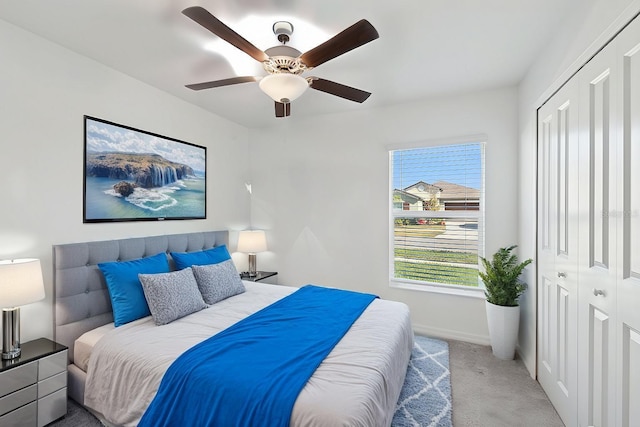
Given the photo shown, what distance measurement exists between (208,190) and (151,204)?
79cm

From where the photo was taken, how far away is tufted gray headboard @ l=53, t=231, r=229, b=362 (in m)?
2.21

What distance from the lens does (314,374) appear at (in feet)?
5.10

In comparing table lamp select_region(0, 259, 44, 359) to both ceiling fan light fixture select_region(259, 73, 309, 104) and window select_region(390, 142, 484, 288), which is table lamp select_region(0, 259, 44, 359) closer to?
ceiling fan light fixture select_region(259, 73, 309, 104)

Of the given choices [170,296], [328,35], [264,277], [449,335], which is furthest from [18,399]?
[449,335]

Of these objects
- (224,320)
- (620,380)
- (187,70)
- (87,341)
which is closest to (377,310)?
(224,320)

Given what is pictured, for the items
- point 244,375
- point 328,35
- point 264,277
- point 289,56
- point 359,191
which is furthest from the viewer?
point 264,277

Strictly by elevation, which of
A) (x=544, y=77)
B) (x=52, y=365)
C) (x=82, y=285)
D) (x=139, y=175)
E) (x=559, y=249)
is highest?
(x=544, y=77)

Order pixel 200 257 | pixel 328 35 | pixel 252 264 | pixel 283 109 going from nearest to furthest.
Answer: pixel 328 35
pixel 283 109
pixel 200 257
pixel 252 264

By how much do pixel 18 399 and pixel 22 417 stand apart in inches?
4.8

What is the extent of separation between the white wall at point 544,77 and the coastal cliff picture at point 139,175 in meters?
3.35

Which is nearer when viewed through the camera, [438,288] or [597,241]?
[597,241]

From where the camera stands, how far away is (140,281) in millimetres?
2389

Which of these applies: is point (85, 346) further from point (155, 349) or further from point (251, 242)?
point (251, 242)

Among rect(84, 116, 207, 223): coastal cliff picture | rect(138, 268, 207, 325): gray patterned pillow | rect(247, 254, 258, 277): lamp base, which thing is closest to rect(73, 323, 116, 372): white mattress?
rect(138, 268, 207, 325): gray patterned pillow
